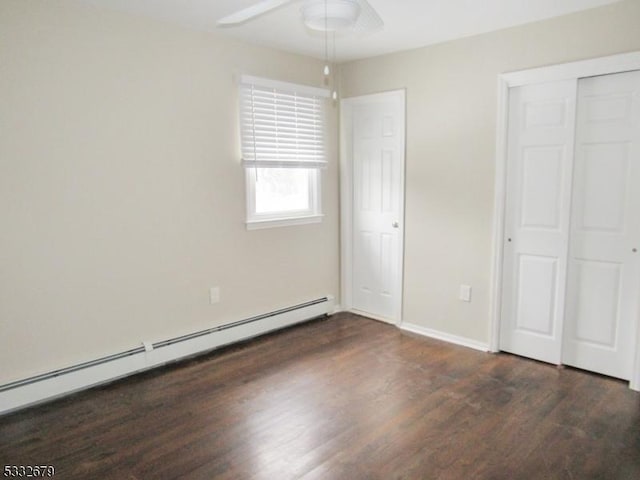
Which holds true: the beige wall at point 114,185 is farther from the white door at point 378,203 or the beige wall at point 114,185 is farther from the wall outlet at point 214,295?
the white door at point 378,203

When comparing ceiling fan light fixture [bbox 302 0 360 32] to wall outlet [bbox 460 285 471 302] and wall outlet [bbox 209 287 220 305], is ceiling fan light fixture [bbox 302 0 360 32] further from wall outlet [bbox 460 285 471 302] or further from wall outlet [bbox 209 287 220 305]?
wall outlet [bbox 460 285 471 302]

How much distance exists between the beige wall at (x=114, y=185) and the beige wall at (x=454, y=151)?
3.88ft

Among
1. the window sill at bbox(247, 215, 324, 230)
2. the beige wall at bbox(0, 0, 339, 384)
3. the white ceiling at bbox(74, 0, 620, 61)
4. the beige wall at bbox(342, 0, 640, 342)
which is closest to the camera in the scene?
the beige wall at bbox(0, 0, 339, 384)

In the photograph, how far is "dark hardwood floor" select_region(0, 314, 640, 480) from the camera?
218cm

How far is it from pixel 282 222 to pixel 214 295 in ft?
2.87

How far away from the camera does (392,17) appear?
119 inches

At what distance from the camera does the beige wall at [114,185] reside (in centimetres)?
Result: 262

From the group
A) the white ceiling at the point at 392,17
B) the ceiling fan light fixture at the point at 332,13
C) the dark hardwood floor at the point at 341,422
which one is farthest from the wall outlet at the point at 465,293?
the ceiling fan light fixture at the point at 332,13

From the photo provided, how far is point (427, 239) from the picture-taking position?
12.8ft

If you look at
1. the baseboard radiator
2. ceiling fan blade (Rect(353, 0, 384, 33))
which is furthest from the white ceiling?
the baseboard radiator

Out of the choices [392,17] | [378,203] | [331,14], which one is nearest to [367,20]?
[331,14]

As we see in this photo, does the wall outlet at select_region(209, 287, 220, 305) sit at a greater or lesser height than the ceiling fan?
lesser

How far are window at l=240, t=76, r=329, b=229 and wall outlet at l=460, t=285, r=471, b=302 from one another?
147cm

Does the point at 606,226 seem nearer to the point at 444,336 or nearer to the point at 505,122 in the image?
the point at 505,122
